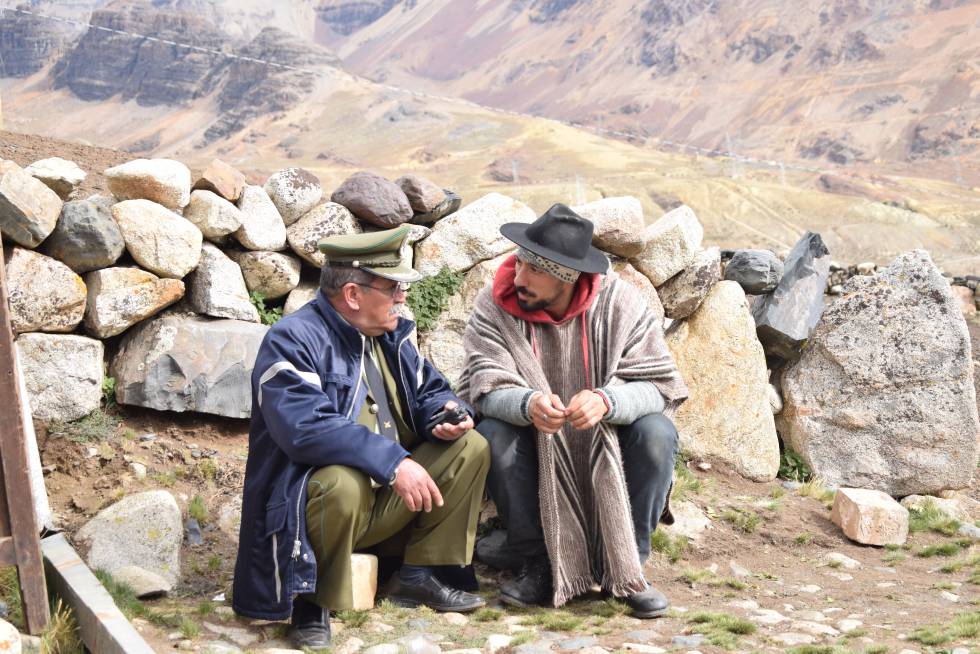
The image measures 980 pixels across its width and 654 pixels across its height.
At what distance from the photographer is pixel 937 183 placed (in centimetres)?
5847

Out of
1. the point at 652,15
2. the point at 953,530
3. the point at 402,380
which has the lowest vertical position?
the point at 953,530

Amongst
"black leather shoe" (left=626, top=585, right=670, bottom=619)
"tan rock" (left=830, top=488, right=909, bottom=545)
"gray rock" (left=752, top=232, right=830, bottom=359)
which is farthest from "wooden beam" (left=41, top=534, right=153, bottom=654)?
"gray rock" (left=752, top=232, right=830, bottom=359)

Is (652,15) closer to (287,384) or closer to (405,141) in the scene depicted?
(405,141)

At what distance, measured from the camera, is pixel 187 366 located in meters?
5.23

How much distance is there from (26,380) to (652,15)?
108 metres

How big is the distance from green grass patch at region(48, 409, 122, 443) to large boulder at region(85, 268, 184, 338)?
0.43 metres

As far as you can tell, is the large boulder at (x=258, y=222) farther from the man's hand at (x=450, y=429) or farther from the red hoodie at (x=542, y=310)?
the man's hand at (x=450, y=429)

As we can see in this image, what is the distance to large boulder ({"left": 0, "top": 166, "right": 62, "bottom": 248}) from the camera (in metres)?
4.65

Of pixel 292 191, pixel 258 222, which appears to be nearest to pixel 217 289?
pixel 258 222

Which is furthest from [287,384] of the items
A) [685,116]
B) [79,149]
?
[685,116]

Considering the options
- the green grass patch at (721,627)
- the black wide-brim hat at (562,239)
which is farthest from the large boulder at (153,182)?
the green grass patch at (721,627)

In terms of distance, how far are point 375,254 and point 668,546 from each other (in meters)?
2.15

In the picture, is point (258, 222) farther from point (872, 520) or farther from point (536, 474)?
point (872, 520)

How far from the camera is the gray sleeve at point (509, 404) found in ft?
13.0
